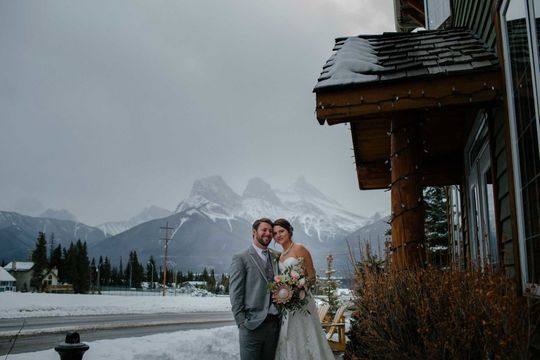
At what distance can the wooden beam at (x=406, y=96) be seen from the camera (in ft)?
16.1

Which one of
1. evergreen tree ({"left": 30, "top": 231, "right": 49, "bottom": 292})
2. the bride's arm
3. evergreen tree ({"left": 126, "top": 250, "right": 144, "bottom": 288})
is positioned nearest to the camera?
the bride's arm

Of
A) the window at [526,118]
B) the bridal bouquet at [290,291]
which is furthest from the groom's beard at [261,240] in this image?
the window at [526,118]

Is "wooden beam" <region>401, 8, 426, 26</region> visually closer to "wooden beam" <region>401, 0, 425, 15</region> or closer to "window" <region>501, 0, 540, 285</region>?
"wooden beam" <region>401, 0, 425, 15</region>

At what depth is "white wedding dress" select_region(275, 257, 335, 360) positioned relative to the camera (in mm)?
5043

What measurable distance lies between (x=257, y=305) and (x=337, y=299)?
1196cm

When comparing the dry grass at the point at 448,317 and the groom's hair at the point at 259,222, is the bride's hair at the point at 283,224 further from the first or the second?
the dry grass at the point at 448,317

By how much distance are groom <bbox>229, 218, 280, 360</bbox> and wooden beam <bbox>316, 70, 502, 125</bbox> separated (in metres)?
1.29

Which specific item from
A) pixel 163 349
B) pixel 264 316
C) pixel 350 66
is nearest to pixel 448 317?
pixel 264 316

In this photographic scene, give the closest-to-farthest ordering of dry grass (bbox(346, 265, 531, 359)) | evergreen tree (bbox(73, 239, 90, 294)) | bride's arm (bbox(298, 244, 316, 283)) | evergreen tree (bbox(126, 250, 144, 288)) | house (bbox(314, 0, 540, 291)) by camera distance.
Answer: dry grass (bbox(346, 265, 531, 359)) → house (bbox(314, 0, 540, 291)) → bride's arm (bbox(298, 244, 316, 283)) → evergreen tree (bbox(73, 239, 90, 294)) → evergreen tree (bbox(126, 250, 144, 288))

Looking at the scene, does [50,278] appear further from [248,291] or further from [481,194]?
[248,291]

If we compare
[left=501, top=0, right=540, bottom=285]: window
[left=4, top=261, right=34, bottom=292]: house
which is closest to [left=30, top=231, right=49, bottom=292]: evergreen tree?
[left=4, top=261, right=34, bottom=292]: house

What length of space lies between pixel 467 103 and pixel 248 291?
2.70 meters

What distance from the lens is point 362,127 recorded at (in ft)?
24.0

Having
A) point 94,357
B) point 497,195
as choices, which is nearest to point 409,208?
point 497,195
